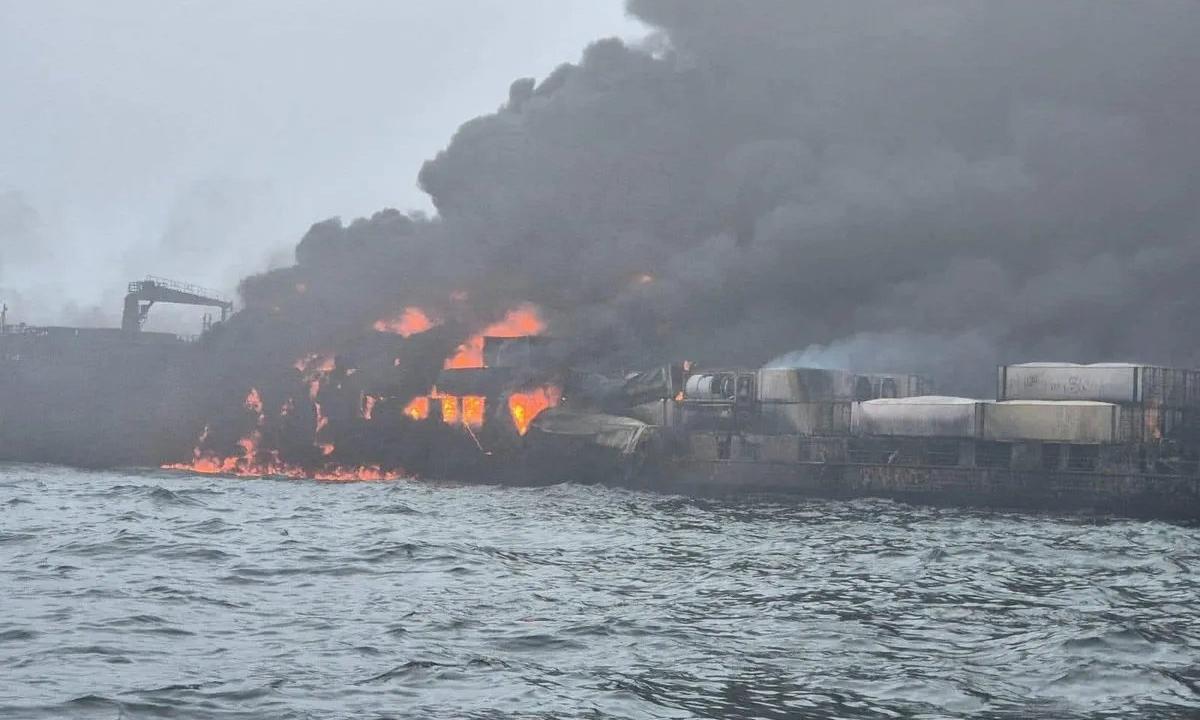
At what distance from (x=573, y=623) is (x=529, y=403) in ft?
283

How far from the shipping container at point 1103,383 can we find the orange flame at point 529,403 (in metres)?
40.7

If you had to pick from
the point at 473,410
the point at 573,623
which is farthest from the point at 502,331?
the point at 573,623

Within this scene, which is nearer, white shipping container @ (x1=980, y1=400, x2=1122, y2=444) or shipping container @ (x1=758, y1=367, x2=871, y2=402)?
white shipping container @ (x1=980, y1=400, x2=1122, y2=444)

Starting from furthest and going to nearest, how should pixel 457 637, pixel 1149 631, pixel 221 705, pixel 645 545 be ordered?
1. pixel 645 545
2. pixel 1149 631
3. pixel 457 637
4. pixel 221 705

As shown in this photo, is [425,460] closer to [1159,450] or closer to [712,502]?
[712,502]

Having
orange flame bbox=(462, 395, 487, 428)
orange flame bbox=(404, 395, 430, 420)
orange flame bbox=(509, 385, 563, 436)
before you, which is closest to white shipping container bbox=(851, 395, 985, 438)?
orange flame bbox=(509, 385, 563, 436)

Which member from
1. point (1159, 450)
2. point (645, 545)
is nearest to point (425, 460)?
point (1159, 450)

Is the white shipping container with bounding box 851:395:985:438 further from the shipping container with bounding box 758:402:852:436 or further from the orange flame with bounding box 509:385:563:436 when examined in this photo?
the orange flame with bounding box 509:385:563:436

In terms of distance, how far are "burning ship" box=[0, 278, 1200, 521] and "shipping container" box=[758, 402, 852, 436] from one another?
0.57 ft

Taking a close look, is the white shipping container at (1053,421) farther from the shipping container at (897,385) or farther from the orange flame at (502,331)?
the orange flame at (502,331)

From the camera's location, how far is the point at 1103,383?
8594cm

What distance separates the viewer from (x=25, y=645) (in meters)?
22.4

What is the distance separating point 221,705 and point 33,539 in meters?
26.1

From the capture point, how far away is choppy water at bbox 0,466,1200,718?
64.2 feet
